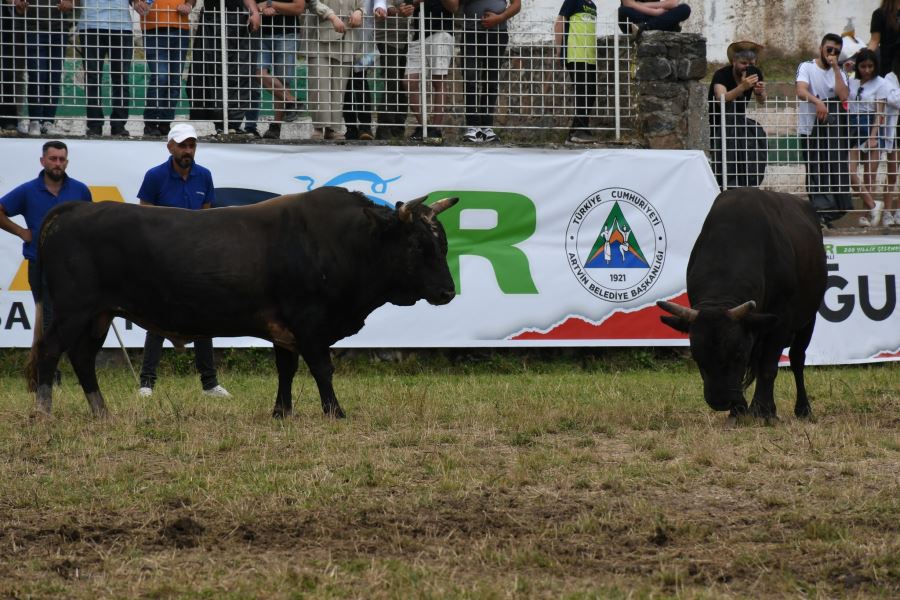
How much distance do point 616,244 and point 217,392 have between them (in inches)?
189

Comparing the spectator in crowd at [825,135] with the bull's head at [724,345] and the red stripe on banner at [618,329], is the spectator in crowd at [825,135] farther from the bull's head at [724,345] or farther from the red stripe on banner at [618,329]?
the bull's head at [724,345]

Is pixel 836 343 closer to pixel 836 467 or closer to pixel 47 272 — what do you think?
pixel 836 467

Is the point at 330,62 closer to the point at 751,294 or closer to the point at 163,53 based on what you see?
the point at 163,53

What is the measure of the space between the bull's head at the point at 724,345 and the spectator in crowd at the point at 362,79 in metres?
5.99

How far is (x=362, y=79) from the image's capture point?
14.6m

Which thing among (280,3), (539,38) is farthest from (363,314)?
(539,38)

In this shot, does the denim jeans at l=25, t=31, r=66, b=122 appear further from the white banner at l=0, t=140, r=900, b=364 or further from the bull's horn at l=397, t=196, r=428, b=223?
the bull's horn at l=397, t=196, r=428, b=223

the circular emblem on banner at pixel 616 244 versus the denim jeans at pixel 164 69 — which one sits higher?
the denim jeans at pixel 164 69

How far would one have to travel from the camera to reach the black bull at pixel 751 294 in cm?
930

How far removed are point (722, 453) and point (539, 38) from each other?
8.52 m

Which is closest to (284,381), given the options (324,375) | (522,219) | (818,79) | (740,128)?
(324,375)

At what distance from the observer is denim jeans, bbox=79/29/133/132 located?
13680 millimetres

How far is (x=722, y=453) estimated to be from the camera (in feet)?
26.2

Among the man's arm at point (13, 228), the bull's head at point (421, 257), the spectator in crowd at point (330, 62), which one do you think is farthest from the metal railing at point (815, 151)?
the man's arm at point (13, 228)
